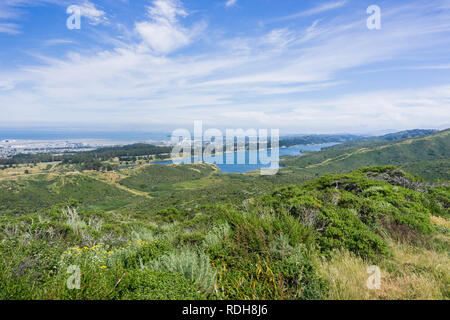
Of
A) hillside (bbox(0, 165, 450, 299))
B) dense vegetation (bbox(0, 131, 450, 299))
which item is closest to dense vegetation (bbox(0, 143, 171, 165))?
dense vegetation (bbox(0, 131, 450, 299))

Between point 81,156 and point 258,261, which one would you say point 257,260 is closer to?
point 258,261

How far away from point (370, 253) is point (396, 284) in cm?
120

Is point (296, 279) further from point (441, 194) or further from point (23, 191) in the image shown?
point (23, 191)

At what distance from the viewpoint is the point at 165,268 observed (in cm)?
317

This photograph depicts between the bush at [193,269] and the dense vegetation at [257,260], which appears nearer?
the dense vegetation at [257,260]

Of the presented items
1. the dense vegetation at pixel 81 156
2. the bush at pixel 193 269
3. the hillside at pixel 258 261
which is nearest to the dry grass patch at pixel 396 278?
the hillside at pixel 258 261

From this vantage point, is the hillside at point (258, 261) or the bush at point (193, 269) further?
the bush at point (193, 269)

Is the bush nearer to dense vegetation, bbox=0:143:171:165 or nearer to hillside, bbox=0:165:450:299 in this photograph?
hillside, bbox=0:165:450:299

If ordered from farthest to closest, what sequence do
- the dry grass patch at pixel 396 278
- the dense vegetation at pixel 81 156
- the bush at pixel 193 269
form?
the dense vegetation at pixel 81 156, the bush at pixel 193 269, the dry grass patch at pixel 396 278

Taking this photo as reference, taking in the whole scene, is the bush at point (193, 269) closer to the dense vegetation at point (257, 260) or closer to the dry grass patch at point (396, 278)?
the dense vegetation at point (257, 260)

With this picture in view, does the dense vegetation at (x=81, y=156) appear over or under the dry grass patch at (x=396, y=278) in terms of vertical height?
under

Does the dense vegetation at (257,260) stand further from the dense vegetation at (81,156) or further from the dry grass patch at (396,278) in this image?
the dense vegetation at (81,156)

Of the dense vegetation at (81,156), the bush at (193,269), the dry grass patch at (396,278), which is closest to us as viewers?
the dry grass patch at (396,278)

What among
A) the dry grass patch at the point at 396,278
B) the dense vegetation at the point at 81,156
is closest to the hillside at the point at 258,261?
the dry grass patch at the point at 396,278
